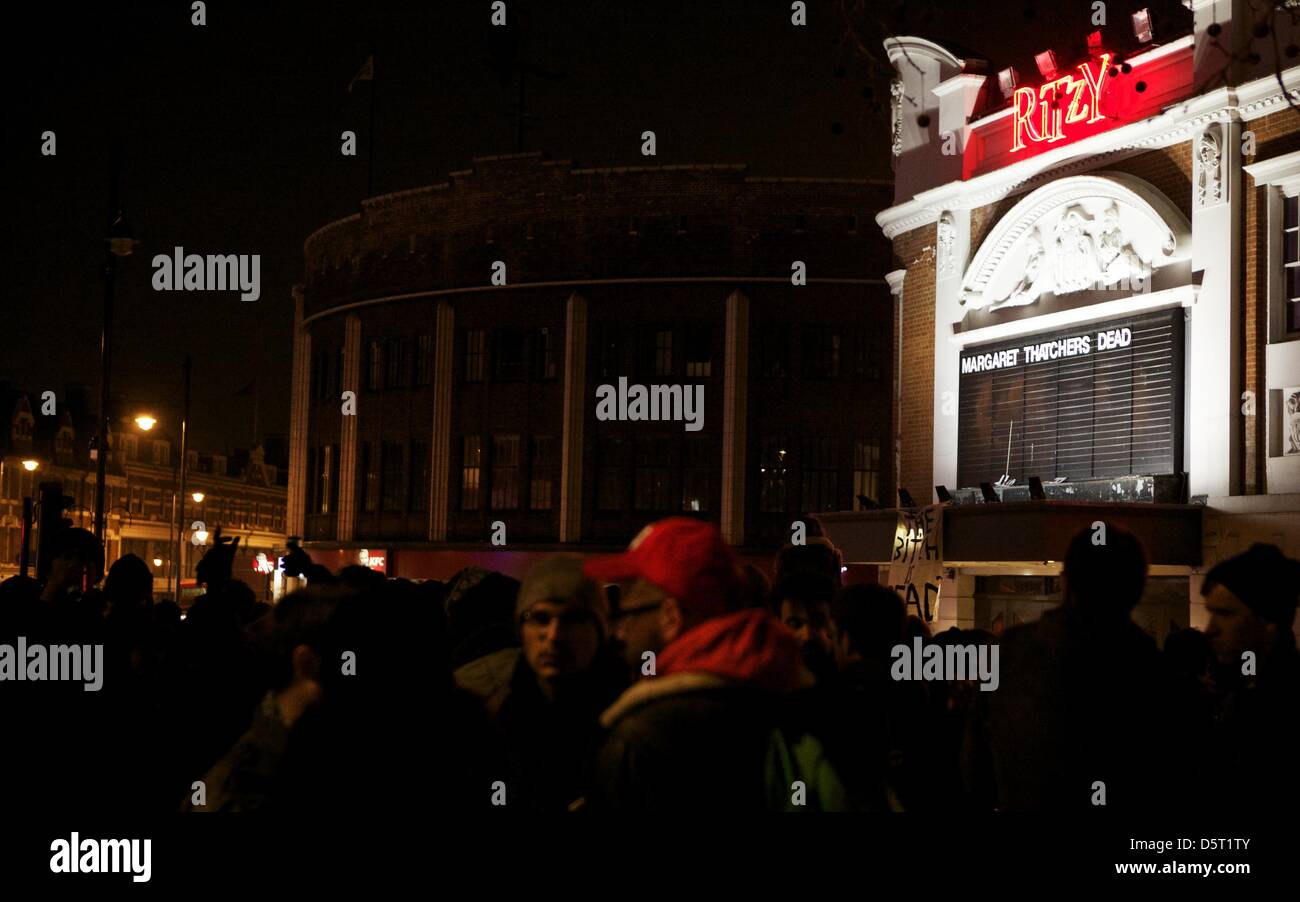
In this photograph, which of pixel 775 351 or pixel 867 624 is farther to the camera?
pixel 775 351

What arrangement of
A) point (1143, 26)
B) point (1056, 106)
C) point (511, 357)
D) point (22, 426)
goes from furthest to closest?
point (22, 426), point (511, 357), point (1056, 106), point (1143, 26)

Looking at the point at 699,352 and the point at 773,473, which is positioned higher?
the point at 699,352

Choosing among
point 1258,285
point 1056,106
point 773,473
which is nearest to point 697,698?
point 1258,285

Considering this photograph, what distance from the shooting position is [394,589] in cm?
376

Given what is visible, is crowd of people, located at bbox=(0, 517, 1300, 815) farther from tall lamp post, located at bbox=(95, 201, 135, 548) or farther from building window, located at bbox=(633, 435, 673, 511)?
building window, located at bbox=(633, 435, 673, 511)

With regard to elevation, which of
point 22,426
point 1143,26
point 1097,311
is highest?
point 1143,26

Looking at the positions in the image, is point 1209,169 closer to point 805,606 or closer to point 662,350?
point 805,606

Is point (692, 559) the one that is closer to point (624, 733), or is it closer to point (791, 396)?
point (624, 733)

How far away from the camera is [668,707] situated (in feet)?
10.0

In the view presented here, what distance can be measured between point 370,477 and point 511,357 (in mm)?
6467

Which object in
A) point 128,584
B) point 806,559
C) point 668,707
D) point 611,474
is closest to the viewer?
point 668,707

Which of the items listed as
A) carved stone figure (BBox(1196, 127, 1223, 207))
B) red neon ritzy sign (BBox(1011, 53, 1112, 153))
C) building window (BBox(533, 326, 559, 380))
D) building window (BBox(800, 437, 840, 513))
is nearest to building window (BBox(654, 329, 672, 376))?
building window (BBox(533, 326, 559, 380))
